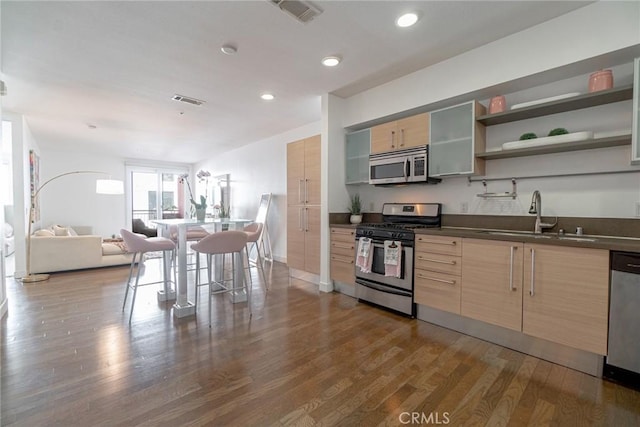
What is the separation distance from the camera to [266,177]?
6168 mm

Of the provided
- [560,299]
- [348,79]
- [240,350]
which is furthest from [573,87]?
[240,350]

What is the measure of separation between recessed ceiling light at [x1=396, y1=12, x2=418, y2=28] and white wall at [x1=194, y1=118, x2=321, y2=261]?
2908mm

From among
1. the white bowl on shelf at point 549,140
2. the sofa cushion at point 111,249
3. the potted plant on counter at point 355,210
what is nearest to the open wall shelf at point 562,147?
the white bowl on shelf at point 549,140

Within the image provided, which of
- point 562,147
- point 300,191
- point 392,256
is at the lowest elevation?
point 392,256

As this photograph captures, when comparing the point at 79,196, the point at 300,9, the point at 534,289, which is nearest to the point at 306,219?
the point at 300,9

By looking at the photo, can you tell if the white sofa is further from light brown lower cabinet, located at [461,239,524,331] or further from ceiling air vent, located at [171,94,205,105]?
light brown lower cabinet, located at [461,239,524,331]

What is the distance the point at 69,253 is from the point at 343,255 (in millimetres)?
4565

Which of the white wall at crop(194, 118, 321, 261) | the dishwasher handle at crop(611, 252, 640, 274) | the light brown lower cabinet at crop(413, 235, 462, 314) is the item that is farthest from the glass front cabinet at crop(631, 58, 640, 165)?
the white wall at crop(194, 118, 321, 261)

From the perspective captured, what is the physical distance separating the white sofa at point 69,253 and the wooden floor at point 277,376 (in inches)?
78.2

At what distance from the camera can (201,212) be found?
3668mm

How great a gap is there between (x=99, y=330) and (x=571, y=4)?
466 cm

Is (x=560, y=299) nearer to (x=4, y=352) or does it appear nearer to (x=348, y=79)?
(x=348, y=79)
